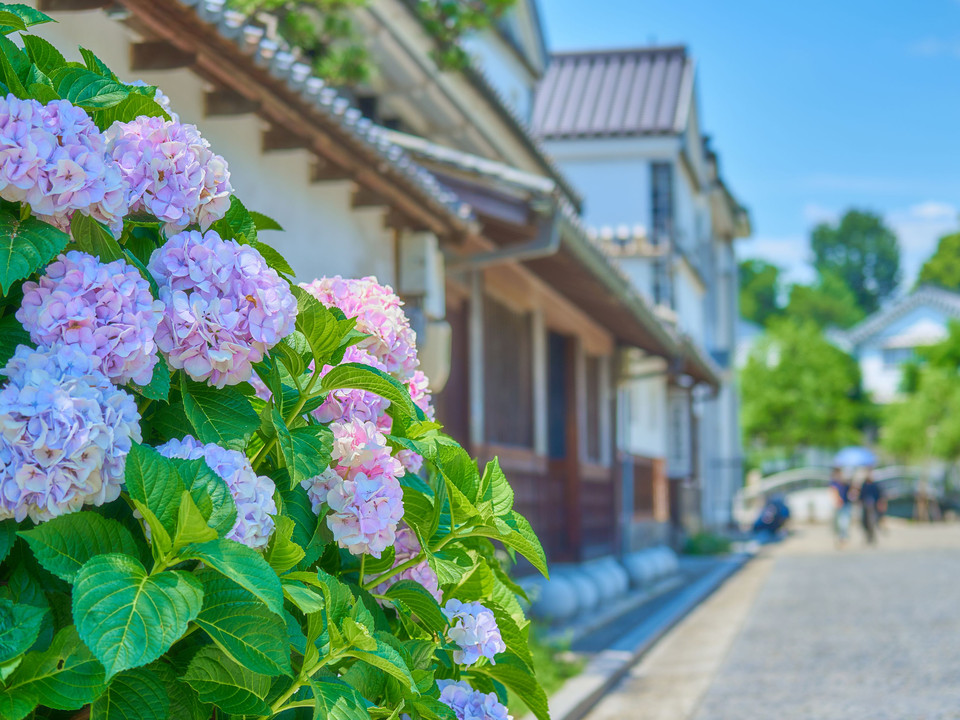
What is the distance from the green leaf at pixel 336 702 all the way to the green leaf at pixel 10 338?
61 centimetres

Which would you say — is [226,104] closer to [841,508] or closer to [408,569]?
[408,569]

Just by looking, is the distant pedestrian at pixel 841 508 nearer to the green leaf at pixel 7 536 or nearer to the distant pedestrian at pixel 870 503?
the distant pedestrian at pixel 870 503

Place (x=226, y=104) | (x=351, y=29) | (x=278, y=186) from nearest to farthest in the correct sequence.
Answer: (x=226, y=104)
(x=278, y=186)
(x=351, y=29)

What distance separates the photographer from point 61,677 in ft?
4.65

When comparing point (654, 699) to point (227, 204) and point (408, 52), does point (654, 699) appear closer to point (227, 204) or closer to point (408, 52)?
point (408, 52)

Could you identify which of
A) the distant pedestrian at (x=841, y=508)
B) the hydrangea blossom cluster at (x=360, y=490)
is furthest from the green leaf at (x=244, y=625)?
the distant pedestrian at (x=841, y=508)

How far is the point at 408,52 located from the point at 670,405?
15732mm

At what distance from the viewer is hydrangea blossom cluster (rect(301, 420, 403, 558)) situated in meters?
1.82

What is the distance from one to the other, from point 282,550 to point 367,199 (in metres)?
5.04

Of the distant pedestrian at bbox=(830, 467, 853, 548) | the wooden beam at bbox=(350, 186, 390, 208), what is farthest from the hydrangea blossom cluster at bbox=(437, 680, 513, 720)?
the distant pedestrian at bbox=(830, 467, 853, 548)

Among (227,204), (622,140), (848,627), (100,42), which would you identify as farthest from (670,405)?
(227,204)

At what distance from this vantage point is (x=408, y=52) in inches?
A: 355

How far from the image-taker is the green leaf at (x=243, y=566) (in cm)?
139

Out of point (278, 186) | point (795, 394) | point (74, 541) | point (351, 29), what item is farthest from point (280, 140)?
point (795, 394)
